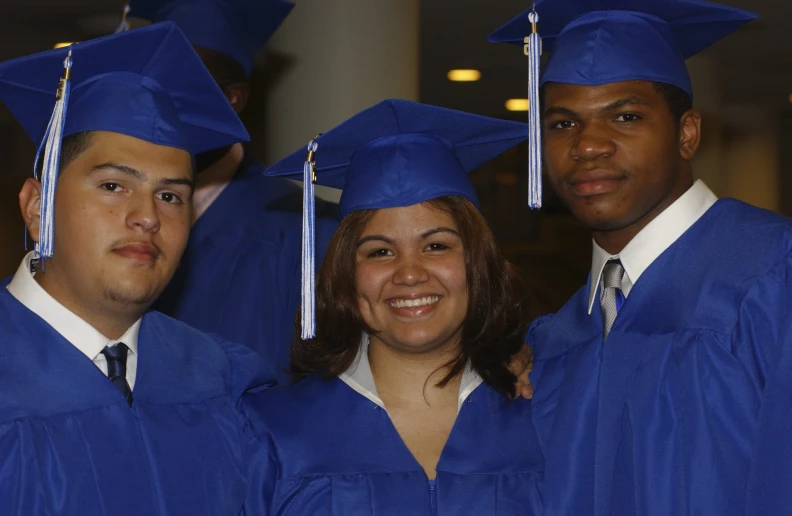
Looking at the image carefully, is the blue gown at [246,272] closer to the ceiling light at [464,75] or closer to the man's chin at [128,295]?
the man's chin at [128,295]

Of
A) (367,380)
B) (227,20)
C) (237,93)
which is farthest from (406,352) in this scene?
(227,20)

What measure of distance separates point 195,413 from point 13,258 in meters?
7.01

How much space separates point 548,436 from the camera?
2422 mm

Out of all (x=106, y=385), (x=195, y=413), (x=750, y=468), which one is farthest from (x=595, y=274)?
(x=106, y=385)

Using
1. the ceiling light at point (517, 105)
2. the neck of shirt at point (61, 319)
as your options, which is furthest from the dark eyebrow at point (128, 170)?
the ceiling light at point (517, 105)

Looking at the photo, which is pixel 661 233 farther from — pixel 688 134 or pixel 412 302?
pixel 412 302

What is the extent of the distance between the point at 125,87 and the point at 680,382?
129 cm

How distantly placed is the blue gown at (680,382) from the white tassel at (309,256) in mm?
585

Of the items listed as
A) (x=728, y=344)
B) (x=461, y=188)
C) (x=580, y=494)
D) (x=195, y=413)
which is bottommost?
(x=580, y=494)

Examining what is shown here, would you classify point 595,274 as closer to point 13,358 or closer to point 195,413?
point 195,413

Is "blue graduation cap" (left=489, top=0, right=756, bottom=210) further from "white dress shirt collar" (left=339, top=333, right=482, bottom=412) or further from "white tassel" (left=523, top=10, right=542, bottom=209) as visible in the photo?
"white dress shirt collar" (left=339, top=333, right=482, bottom=412)

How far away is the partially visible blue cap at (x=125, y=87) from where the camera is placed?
2.28 m

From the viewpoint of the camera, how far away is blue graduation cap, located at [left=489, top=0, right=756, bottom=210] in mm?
2418

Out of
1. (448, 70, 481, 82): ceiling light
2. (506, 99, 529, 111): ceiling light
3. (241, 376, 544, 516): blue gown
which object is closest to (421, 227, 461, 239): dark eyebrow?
(241, 376, 544, 516): blue gown
